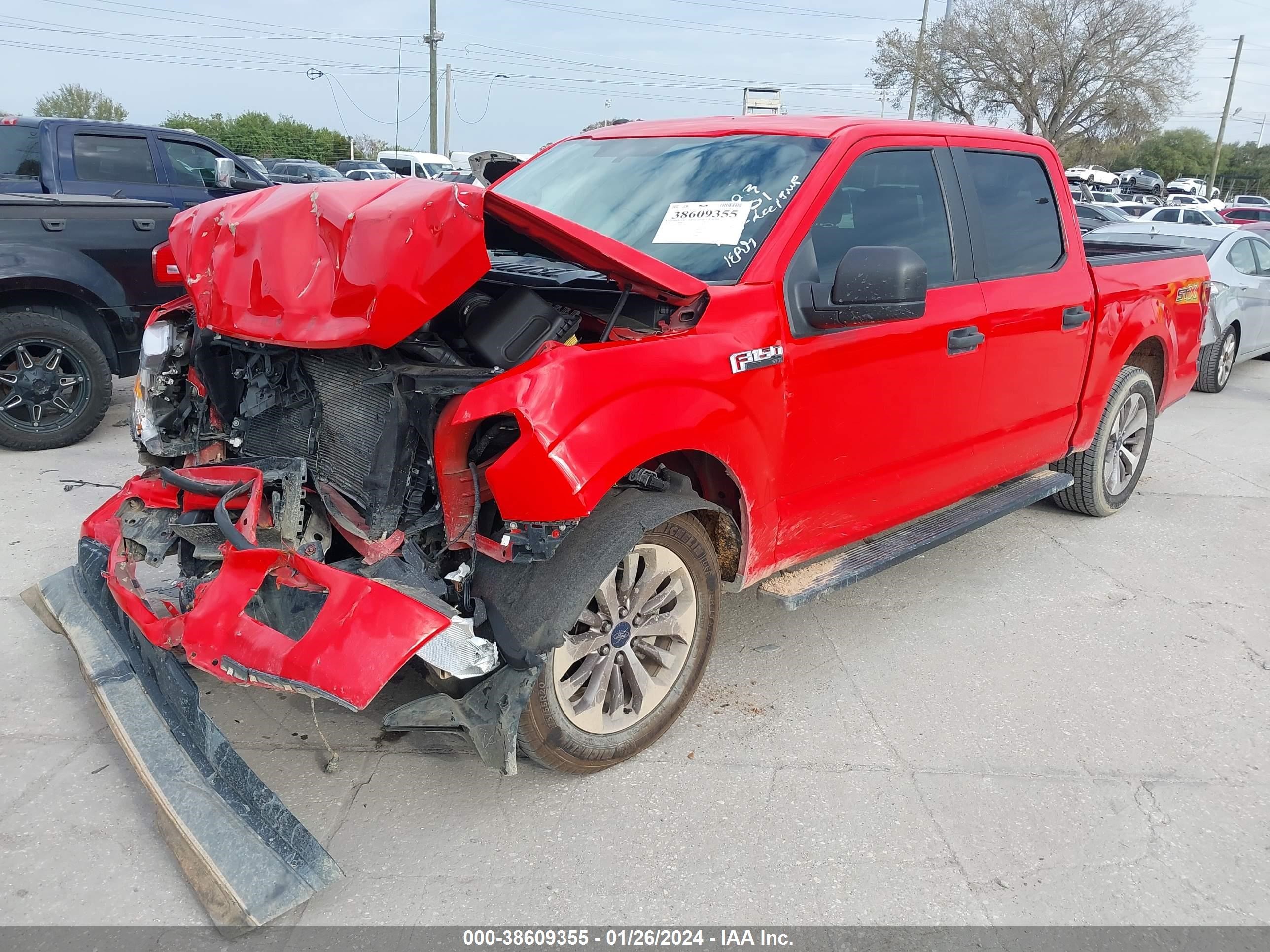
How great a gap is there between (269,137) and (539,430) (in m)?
52.3

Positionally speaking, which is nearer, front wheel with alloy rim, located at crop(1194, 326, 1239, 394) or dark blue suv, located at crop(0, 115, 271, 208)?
dark blue suv, located at crop(0, 115, 271, 208)

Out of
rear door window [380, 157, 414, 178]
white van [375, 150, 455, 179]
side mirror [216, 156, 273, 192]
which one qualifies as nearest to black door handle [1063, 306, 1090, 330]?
side mirror [216, 156, 273, 192]

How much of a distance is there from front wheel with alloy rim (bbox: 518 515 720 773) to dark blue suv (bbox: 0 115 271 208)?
647 centimetres

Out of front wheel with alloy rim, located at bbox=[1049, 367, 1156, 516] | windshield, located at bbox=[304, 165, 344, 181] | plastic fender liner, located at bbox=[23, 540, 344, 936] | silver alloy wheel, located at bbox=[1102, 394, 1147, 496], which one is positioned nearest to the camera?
→ plastic fender liner, located at bbox=[23, 540, 344, 936]

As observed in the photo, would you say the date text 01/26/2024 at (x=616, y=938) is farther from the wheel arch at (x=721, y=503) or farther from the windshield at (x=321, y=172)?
the windshield at (x=321, y=172)

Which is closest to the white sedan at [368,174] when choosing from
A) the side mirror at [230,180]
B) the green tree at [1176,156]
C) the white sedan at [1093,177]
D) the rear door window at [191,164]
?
the rear door window at [191,164]

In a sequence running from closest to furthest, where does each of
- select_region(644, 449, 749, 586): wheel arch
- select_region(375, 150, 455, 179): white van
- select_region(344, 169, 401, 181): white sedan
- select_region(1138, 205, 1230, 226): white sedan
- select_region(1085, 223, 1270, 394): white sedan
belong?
select_region(644, 449, 749, 586): wheel arch → select_region(1085, 223, 1270, 394): white sedan → select_region(1138, 205, 1230, 226): white sedan → select_region(344, 169, 401, 181): white sedan → select_region(375, 150, 455, 179): white van

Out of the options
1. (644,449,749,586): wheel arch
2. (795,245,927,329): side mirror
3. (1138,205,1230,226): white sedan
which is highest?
(1138,205,1230,226): white sedan

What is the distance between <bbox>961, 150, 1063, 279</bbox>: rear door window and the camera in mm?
3855

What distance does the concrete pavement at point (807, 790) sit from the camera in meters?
2.43

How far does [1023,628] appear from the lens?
13.2ft

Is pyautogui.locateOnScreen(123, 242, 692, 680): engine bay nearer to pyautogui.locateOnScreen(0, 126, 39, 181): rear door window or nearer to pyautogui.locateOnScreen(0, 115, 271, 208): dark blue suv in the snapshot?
pyautogui.locateOnScreen(0, 115, 271, 208): dark blue suv

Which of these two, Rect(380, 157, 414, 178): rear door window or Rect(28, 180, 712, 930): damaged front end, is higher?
Rect(380, 157, 414, 178): rear door window

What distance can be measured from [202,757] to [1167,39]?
4603 cm
